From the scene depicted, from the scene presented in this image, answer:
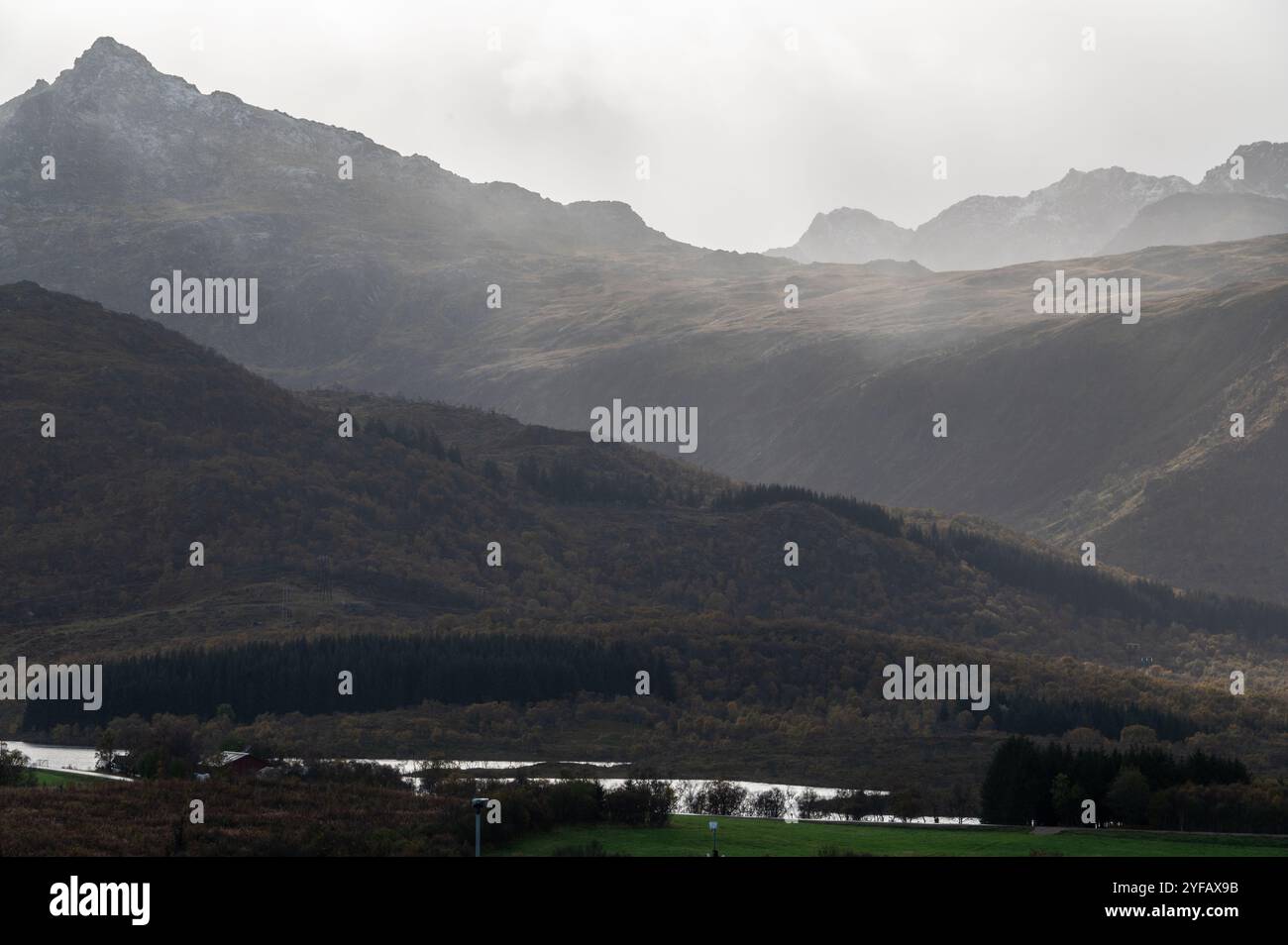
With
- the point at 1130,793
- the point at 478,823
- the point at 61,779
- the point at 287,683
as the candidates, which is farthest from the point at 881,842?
the point at 287,683

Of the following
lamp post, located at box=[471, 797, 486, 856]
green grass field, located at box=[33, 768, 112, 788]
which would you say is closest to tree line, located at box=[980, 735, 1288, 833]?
lamp post, located at box=[471, 797, 486, 856]

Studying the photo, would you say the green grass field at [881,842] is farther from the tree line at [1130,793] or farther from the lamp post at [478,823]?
the tree line at [1130,793]

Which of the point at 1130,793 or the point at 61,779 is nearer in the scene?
the point at 1130,793

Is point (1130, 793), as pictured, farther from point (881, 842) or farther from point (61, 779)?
point (61, 779)

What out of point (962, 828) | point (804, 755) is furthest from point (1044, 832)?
point (804, 755)

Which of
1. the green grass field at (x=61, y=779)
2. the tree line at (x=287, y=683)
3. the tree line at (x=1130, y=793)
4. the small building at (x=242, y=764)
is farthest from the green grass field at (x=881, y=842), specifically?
the tree line at (x=287, y=683)

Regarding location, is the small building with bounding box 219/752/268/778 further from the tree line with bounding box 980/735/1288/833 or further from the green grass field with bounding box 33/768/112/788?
the tree line with bounding box 980/735/1288/833

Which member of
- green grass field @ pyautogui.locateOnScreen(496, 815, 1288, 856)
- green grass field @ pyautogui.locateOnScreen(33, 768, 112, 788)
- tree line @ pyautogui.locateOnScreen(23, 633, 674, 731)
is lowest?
green grass field @ pyautogui.locateOnScreen(496, 815, 1288, 856)

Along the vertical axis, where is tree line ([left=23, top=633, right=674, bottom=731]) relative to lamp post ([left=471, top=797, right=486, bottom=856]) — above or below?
above
